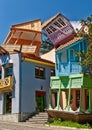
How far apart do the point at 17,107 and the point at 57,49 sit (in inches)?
293

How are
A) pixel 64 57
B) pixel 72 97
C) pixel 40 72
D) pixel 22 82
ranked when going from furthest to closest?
pixel 40 72, pixel 22 82, pixel 64 57, pixel 72 97

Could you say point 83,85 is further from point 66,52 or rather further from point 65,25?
point 65,25

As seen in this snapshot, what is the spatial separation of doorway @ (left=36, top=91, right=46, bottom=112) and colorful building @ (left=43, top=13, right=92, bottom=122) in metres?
2.19

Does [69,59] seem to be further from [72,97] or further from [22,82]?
→ [22,82]

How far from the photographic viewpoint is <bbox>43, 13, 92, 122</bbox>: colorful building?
2930cm

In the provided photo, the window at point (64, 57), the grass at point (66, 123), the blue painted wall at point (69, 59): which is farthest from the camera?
the window at point (64, 57)

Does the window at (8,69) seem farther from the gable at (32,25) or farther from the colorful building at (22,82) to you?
the gable at (32,25)

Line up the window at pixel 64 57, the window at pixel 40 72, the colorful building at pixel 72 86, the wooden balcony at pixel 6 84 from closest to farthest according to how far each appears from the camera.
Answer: the colorful building at pixel 72 86, the window at pixel 64 57, the wooden balcony at pixel 6 84, the window at pixel 40 72

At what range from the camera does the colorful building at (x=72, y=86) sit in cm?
2930

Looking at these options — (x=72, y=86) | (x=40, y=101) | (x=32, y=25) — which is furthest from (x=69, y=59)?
(x=32, y=25)

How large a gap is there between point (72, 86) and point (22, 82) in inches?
284

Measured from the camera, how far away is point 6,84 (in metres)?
36.5

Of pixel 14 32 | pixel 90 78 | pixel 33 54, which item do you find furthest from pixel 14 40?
pixel 90 78

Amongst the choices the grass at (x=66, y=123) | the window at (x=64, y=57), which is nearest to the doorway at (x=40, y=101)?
the window at (x=64, y=57)
